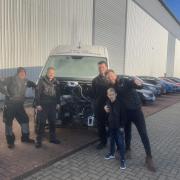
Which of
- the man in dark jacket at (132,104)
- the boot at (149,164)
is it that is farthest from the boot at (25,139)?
the boot at (149,164)

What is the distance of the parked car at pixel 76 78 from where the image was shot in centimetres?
646

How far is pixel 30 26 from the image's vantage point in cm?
1247

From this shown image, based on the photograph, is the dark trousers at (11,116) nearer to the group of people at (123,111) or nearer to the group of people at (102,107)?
the group of people at (102,107)

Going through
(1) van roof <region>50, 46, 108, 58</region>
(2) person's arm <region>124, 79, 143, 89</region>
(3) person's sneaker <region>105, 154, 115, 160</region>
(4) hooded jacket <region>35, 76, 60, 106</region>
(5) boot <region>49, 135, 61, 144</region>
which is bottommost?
(3) person's sneaker <region>105, 154, 115, 160</region>

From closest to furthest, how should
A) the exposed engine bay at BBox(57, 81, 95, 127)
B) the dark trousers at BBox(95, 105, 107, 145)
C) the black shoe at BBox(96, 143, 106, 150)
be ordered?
the dark trousers at BBox(95, 105, 107, 145) → the black shoe at BBox(96, 143, 106, 150) → the exposed engine bay at BBox(57, 81, 95, 127)

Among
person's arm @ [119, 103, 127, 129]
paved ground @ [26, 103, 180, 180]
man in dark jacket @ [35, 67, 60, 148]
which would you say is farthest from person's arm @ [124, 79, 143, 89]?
man in dark jacket @ [35, 67, 60, 148]

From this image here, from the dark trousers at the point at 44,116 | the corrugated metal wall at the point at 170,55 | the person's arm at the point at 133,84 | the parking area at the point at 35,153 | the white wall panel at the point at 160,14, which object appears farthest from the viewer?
the corrugated metal wall at the point at 170,55

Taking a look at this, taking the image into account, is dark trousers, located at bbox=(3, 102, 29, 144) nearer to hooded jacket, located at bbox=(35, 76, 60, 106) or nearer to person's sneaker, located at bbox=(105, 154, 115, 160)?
hooded jacket, located at bbox=(35, 76, 60, 106)

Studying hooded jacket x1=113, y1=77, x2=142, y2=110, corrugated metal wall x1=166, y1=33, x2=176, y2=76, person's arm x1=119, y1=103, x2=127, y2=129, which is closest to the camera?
hooded jacket x1=113, y1=77, x2=142, y2=110

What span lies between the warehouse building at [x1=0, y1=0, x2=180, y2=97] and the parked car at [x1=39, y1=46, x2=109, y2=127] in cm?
292

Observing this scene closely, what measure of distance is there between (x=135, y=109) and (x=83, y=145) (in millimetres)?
1811

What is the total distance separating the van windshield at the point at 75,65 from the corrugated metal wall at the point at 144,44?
18.2 metres

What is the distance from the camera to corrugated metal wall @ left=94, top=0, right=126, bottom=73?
19.4m

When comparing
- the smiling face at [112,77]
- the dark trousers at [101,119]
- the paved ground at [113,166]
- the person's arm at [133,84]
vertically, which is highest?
the smiling face at [112,77]
